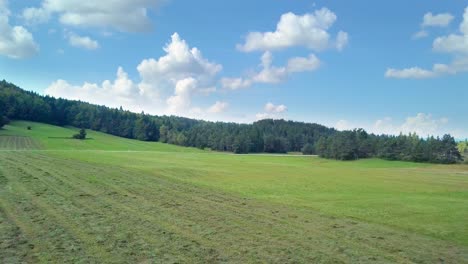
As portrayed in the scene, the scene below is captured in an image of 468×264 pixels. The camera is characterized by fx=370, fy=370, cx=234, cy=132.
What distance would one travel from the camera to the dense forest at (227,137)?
111 meters

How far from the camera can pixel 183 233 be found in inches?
544

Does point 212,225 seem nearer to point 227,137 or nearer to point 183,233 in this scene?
point 183,233

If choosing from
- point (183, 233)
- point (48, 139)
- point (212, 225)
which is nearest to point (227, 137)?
point (48, 139)

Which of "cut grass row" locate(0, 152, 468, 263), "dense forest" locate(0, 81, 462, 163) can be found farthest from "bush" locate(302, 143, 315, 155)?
"cut grass row" locate(0, 152, 468, 263)

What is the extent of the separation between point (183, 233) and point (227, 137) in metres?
134

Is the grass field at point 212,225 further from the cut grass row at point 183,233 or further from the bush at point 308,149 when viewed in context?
the bush at point 308,149

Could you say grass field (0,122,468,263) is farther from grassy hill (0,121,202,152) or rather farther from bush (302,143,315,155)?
bush (302,143,315,155)

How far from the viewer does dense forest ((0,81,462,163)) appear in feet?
365

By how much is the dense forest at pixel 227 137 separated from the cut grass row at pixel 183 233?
9740 centimetres

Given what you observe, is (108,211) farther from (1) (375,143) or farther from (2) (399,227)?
(1) (375,143)

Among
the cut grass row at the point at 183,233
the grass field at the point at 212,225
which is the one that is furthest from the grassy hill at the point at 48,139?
the cut grass row at the point at 183,233

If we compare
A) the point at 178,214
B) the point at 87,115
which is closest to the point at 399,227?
the point at 178,214

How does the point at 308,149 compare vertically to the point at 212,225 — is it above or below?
above

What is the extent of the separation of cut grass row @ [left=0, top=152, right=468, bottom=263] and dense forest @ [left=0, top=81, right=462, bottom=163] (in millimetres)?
97400
